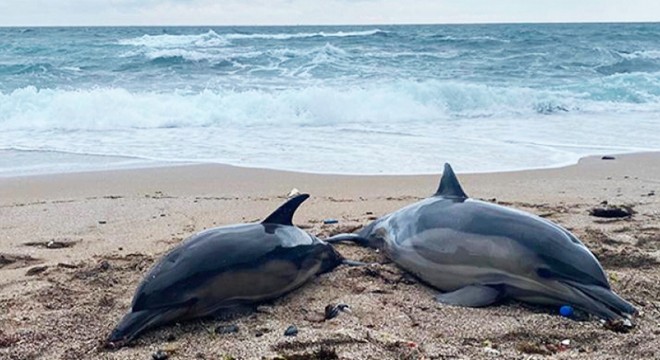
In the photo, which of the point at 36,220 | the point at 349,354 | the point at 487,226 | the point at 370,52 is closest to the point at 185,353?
the point at 349,354

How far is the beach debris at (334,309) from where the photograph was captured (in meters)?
4.19

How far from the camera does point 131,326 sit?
381 centimetres

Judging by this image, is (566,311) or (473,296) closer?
(566,311)

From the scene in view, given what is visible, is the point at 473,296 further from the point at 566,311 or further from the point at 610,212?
the point at 610,212

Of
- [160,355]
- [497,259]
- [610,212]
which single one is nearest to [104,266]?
[160,355]

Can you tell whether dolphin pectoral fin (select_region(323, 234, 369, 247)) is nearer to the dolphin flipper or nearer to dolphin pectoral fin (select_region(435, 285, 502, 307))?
dolphin pectoral fin (select_region(435, 285, 502, 307))

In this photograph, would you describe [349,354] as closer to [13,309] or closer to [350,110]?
[13,309]

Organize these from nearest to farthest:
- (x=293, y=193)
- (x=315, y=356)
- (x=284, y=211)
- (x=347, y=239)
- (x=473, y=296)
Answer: (x=315, y=356)
(x=473, y=296)
(x=284, y=211)
(x=347, y=239)
(x=293, y=193)

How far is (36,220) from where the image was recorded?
6.86 meters

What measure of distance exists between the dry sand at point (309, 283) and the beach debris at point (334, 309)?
0.05 m

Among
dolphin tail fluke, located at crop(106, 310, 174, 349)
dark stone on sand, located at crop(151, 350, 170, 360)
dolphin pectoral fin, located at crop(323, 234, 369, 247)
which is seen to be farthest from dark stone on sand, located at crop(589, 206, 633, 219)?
dark stone on sand, located at crop(151, 350, 170, 360)

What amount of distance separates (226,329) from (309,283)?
2.96 feet

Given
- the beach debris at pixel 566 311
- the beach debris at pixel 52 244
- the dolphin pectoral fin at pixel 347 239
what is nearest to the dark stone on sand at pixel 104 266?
the beach debris at pixel 52 244

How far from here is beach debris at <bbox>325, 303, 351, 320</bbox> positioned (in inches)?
165
